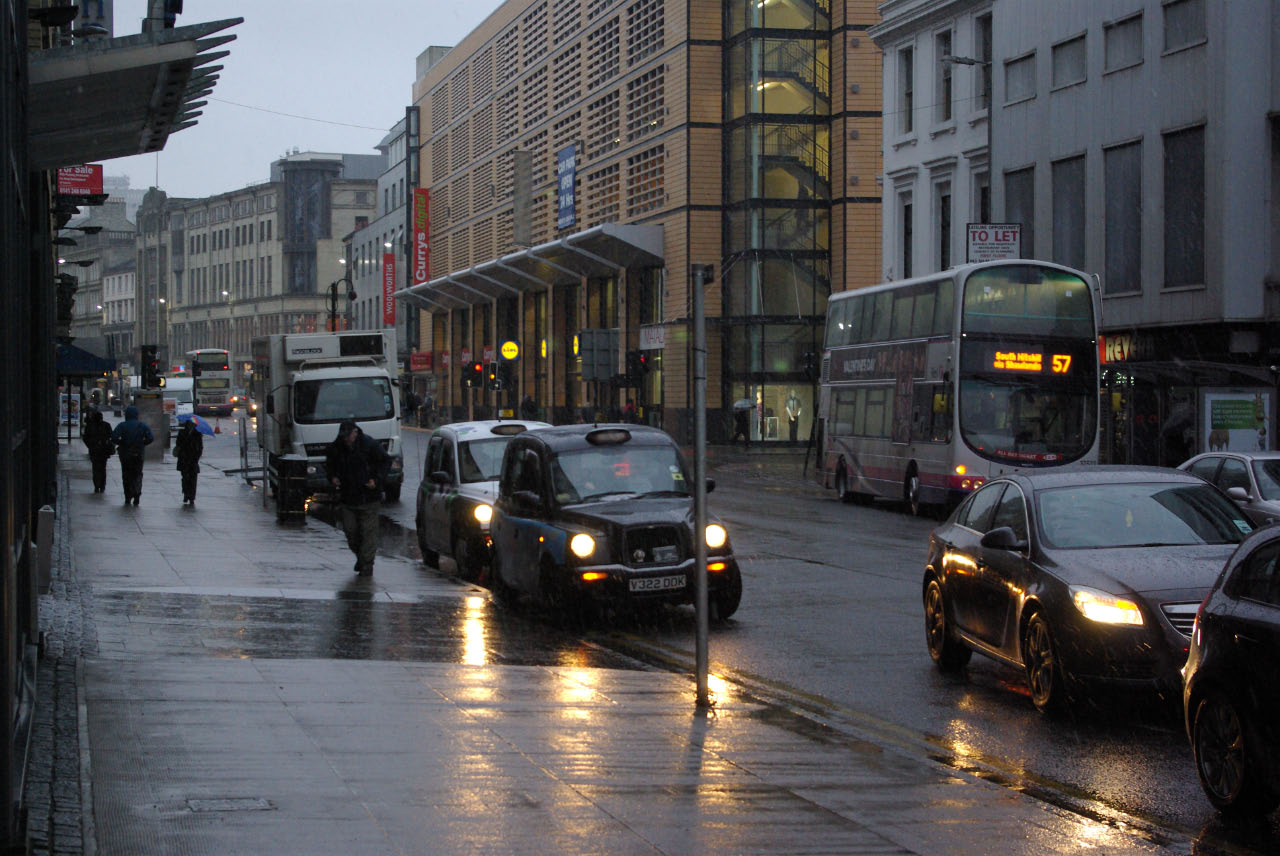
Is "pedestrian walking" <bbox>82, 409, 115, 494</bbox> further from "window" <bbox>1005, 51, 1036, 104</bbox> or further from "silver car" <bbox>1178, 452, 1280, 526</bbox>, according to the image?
"window" <bbox>1005, 51, 1036, 104</bbox>

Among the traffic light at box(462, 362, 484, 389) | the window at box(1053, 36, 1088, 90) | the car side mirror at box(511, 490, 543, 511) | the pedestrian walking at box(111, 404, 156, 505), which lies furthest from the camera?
the traffic light at box(462, 362, 484, 389)

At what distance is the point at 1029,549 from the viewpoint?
1051 centimetres

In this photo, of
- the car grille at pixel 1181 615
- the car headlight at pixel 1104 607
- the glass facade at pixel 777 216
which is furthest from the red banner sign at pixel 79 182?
the glass facade at pixel 777 216

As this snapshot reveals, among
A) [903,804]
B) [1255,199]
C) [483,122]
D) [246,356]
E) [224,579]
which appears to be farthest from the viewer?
[246,356]

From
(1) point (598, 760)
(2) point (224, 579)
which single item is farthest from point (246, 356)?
(1) point (598, 760)

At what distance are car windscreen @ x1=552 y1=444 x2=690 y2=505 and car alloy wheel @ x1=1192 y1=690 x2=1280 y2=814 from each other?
325 inches

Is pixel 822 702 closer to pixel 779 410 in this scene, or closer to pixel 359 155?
pixel 779 410

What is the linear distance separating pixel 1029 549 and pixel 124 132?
23.2 feet

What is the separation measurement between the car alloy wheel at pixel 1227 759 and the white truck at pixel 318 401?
76.7 ft

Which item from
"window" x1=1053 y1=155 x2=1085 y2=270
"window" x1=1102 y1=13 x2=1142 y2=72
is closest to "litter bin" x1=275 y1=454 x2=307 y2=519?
"window" x1=1053 y1=155 x2=1085 y2=270

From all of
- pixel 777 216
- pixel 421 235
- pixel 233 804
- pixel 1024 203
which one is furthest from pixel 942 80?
pixel 421 235

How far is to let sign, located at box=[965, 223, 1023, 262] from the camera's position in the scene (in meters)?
37.7

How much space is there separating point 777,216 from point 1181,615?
176 ft

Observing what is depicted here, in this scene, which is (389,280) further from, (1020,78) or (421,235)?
(1020,78)
